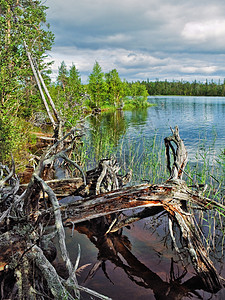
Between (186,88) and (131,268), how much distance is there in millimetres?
155995

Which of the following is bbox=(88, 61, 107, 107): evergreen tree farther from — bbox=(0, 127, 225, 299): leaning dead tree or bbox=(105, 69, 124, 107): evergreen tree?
bbox=(0, 127, 225, 299): leaning dead tree

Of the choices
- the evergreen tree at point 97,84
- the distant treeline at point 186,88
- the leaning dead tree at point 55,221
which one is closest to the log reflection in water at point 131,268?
the leaning dead tree at point 55,221

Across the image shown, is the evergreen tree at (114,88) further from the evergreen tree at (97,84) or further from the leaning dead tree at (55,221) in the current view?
the leaning dead tree at (55,221)

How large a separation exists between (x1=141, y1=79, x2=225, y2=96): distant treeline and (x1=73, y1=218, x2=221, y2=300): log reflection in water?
459 ft

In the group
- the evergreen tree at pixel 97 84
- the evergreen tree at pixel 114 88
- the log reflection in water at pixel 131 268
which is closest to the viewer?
the log reflection in water at pixel 131 268

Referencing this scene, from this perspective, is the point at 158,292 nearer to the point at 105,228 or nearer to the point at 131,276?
the point at 131,276

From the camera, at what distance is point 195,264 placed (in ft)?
10.7

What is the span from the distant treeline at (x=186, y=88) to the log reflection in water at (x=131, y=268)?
459 feet

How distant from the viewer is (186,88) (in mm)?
147125

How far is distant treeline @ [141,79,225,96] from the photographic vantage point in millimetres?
133000

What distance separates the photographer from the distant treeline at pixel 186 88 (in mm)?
133000

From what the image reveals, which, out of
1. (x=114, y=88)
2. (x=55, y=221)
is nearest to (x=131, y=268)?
(x=55, y=221)

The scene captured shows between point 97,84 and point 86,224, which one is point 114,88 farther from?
point 86,224

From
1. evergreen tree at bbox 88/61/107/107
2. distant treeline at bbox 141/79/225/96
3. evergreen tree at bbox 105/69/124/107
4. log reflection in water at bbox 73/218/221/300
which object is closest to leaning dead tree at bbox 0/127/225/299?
log reflection in water at bbox 73/218/221/300
